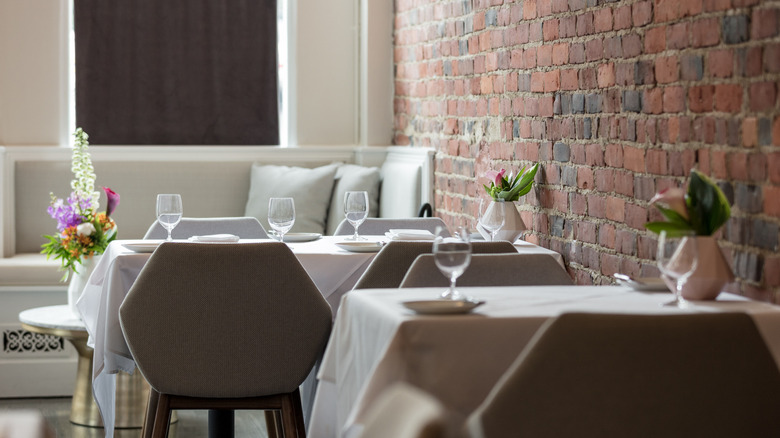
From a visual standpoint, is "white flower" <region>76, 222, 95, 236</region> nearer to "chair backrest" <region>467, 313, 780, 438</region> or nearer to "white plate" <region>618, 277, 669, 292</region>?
"white plate" <region>618, 277, 669, 292</region>

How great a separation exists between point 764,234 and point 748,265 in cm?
10

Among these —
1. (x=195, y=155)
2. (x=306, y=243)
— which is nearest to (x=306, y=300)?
(x=306, y=243)

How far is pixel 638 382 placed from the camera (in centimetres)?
182

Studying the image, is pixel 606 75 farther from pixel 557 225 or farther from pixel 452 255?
pixel 452 255

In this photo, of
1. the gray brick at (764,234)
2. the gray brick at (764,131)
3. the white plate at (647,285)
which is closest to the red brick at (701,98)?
the gray brick at (764,131)

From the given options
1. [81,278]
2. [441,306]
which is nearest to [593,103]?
[441,306]

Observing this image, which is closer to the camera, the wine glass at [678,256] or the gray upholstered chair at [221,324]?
the wine glass at [678,256]

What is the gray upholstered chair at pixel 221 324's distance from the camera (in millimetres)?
2865

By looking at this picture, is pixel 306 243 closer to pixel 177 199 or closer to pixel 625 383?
pixel 177 199

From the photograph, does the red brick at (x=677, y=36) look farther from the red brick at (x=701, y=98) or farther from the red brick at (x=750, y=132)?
Answer: the red brick at (x=750, y=132)

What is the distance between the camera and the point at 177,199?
3.65 meters

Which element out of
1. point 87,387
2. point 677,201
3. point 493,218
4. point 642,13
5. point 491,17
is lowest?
point 87,387

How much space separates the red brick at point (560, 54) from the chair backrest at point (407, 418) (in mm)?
2270

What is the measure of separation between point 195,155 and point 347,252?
9.01 feet
